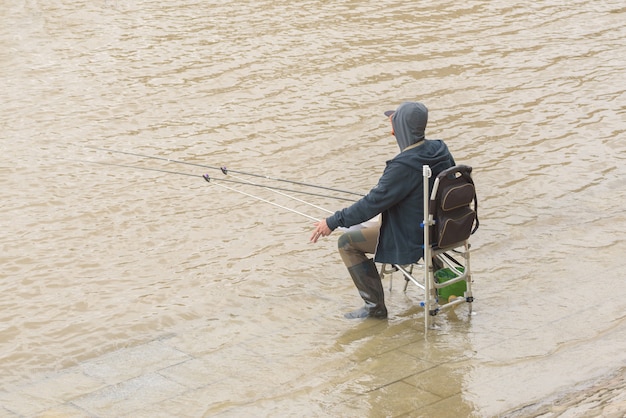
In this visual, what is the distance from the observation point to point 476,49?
47.2 feet

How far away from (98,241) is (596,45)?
8872 millimetres

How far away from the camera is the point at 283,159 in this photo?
10.5 meters

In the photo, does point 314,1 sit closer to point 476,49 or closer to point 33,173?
point 476,49

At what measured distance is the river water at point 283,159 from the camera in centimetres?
677

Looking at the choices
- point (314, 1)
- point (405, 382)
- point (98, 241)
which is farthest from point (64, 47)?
point (405, 382)

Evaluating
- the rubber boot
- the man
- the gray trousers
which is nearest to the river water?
the rubber boot

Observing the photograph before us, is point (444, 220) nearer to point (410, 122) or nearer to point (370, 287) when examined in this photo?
point (410, 122)

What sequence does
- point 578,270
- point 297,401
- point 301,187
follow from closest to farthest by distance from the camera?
point 297,401, point 578,270, point 301,187

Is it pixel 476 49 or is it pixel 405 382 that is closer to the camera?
pixel 405 382

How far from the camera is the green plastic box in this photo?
259 inches

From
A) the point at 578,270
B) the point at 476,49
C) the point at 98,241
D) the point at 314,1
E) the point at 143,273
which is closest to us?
the point at 578,270

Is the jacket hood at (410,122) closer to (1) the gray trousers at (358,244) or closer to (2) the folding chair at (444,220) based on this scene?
(2) the folding chair at (444,220)

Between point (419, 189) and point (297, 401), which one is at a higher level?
point (419, 189)

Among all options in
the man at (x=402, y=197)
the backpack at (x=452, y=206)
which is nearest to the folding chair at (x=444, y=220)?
the backpack at (x=452, y=206)
